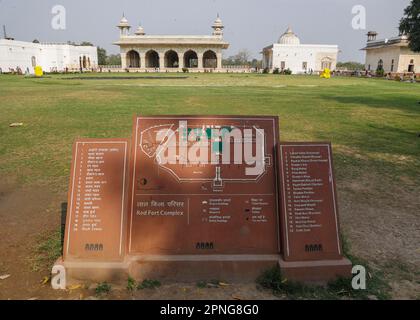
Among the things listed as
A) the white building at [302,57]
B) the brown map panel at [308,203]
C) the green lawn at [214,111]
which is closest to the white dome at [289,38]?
the white building at [302,57]

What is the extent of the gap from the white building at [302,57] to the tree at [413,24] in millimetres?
40650

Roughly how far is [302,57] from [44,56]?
4290 cm

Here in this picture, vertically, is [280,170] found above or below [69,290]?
above

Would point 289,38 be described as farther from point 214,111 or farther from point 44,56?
point 214,111

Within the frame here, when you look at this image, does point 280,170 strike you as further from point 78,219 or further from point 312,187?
point 78,219

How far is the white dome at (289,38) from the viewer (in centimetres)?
6538

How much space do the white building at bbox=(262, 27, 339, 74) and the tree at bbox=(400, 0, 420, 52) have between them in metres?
40.6

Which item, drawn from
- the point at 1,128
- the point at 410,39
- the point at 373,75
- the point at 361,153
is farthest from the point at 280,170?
the point at 373,75

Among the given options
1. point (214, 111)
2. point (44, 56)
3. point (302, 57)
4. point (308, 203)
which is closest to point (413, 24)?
point (214, 111)

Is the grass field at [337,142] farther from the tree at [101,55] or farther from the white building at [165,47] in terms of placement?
the tree at [101,55]

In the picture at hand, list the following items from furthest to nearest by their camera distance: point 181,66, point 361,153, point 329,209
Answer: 1. point 181,66
2. point 361,153
3. point 329,209

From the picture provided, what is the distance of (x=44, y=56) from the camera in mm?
60500
